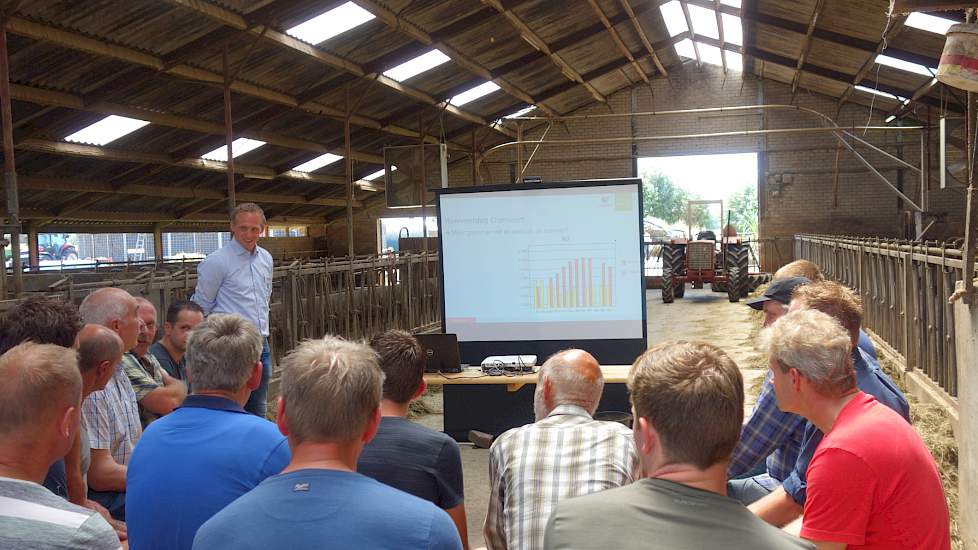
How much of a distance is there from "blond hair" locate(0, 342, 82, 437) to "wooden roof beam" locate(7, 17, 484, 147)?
22.7 feet

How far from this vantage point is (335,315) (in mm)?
9195

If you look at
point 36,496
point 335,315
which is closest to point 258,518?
point 36,496

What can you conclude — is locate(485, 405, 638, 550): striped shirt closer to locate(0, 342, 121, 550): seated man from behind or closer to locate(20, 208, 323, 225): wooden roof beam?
locate(0, 342, 121, 550): seated man from behind

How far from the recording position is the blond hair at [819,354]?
2080mm

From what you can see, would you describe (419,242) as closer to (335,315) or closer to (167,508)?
(335,315)

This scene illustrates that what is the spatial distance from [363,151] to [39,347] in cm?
1635

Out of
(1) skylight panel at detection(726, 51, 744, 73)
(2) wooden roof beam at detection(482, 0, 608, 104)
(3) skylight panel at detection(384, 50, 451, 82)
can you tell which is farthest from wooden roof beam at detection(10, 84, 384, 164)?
(1) skylight panel at detection(726, 51, 744, 73)

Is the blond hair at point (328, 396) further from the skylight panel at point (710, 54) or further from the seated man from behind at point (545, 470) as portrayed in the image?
the skylight panel at point (710, 54)

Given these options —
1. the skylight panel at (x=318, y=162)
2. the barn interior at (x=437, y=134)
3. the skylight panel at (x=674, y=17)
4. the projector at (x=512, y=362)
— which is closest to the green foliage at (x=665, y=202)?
the barn interior at (x=437, y=134)

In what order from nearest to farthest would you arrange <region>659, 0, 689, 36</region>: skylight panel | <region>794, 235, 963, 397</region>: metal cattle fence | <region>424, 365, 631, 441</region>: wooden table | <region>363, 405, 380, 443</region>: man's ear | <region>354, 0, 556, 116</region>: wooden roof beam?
<region>363, 405, 380, 443</region>: man's ear → <region>424, 365, 631, 441</region>: wooden table → <region>794, 235, 963, 397</region>: metal cattle fence → <region>354, 0, 556, 116</region>: wooden roof beam → <region>659, 0, 689, 36</region>: skylight panel

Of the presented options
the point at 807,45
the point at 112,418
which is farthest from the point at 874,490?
the point at 807,45

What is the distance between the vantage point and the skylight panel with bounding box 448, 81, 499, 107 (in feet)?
52.6

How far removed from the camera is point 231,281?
486cm

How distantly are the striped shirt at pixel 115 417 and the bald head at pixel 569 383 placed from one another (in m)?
1.41
